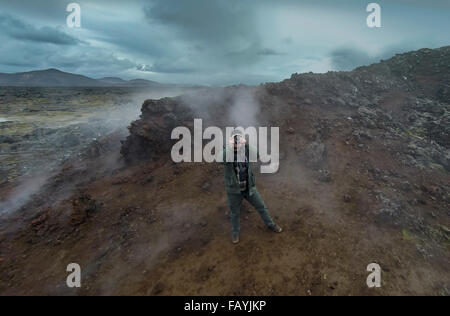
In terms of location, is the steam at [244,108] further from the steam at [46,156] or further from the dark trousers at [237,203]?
the dark trousers at [237,203]

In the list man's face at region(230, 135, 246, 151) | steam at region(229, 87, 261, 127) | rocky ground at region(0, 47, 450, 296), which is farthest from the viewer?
steam at region(229, 87, 261, 127)

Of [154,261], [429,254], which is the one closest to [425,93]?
[429,254]

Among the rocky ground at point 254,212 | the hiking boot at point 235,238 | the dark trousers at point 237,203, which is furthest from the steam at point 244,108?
the hiking boot at point 235,238

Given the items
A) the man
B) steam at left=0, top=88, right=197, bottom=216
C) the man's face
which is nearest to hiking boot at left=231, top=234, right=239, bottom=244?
the man

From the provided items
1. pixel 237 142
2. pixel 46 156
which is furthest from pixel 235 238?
pixel 46 156

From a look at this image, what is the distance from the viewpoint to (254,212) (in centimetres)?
514

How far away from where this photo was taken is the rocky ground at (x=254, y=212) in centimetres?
370

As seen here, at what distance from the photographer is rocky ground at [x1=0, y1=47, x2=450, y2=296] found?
146 inches

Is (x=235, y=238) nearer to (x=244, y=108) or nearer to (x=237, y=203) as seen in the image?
(x=237, y=203)

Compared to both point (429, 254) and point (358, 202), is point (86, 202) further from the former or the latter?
point (429, 254)

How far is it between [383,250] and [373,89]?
430 inches

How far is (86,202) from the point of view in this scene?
5.68 metres

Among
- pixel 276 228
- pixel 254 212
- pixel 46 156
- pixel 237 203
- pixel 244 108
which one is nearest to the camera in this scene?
pixel 237 203

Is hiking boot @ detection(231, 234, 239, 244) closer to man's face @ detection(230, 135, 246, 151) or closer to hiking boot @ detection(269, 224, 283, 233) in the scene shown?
hiking boot @ detection(269, 224, 283, 233)
